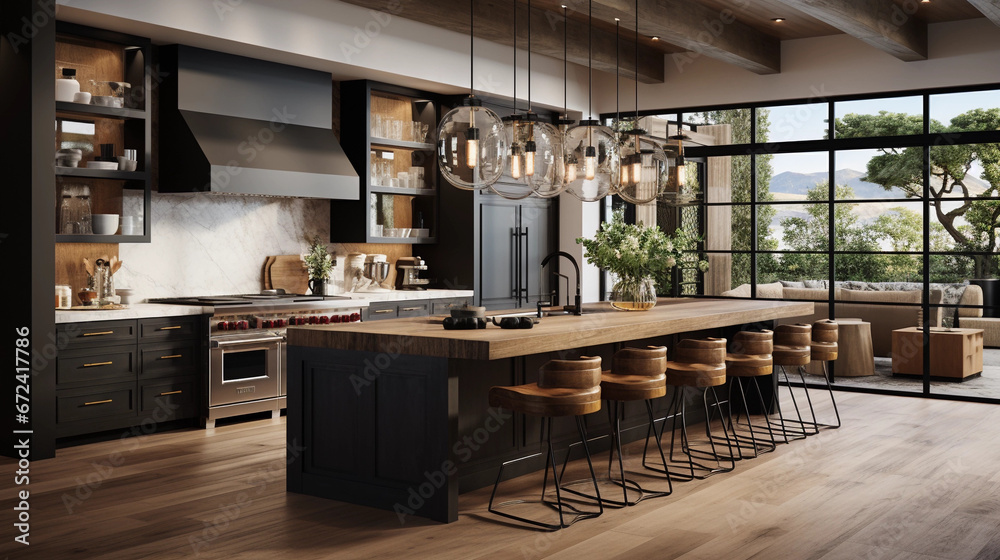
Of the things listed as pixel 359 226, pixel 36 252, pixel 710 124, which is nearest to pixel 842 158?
pixel 710 124

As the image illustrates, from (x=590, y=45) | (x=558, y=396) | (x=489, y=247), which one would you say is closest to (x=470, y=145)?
(x=558, y=396)

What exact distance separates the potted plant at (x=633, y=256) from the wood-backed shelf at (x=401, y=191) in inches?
104

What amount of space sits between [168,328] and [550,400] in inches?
130

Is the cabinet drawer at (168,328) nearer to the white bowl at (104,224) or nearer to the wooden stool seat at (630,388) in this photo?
the white bowl at (104,224)

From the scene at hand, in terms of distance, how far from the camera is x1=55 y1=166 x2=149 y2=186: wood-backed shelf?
245 inches

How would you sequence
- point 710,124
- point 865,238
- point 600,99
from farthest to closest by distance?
point 600,99
point 710,124
point 865,238

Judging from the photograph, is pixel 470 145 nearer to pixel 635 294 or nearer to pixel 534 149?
pixel 534 149

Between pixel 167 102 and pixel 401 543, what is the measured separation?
4222 millimetres

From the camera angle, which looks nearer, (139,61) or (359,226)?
(139,61)

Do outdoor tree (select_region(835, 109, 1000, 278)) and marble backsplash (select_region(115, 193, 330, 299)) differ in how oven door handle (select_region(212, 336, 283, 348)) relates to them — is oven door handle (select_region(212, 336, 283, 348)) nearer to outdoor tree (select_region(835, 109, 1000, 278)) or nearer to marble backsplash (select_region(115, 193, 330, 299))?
marble backsplash (select_region(115, 193, 330, 299))

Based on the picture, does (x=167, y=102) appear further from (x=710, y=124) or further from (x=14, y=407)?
(x=710, y=124)

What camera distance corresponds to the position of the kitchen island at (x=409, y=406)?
14.7 feet

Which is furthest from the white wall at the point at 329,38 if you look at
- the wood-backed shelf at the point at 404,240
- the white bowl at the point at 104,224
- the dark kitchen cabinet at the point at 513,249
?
the wood-backed shelf at the point at 404,240

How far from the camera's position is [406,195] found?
901 centimetres
